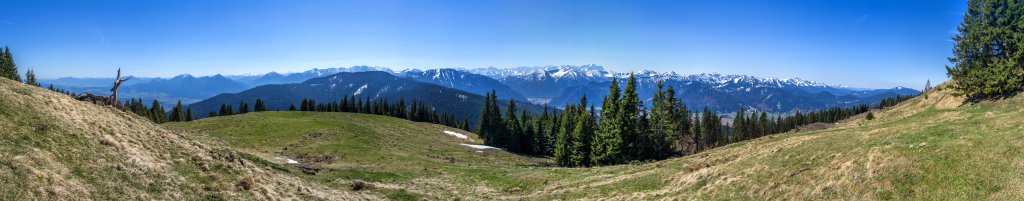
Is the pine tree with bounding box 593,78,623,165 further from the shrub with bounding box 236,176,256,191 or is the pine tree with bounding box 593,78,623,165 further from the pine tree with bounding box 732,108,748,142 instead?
the pine tree with bounding box 732,108,748,142

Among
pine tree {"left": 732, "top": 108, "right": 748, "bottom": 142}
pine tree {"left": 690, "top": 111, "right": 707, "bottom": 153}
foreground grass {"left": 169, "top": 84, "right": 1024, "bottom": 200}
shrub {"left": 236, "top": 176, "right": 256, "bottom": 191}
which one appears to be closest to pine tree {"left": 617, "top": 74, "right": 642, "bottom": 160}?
foreground grass {"left": 169, "top": 84, "right": 1024, "bottom": 200}

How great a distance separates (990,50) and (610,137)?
43361 millimetres

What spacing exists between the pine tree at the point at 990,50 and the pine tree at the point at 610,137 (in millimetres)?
35965

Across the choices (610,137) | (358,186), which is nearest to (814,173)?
(358,186)

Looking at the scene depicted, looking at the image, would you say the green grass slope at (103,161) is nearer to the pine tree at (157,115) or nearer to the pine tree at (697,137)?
the pine tree at (697,137)

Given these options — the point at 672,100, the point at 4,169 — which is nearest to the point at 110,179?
the point at 4,169

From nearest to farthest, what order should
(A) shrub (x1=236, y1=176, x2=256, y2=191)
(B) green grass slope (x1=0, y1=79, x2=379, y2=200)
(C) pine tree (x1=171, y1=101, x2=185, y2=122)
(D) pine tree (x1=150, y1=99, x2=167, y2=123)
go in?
1. (B) green grass slope (x1=0, y1=79, x2=379, y2=200)
2. (A) shrub (x1=236, y1=176, x2=256, y2=191)
3. (D) pine tree (x1=150, y1=99, x2=167, y2=123)
4. (C) pine tree (x1=171, y1=101, x2=185, y2=122)

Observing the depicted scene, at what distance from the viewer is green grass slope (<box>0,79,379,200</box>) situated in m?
17.4

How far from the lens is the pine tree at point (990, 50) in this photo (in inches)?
1804

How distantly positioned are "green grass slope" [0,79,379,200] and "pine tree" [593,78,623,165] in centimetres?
3505

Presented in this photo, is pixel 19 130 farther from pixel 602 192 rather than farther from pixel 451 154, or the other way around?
pixel 451 154

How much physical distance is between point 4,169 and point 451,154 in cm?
5865

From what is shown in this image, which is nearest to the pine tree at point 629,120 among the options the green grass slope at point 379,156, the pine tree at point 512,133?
the green grass slope at point 379,156

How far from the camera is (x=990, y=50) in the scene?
175 ft
